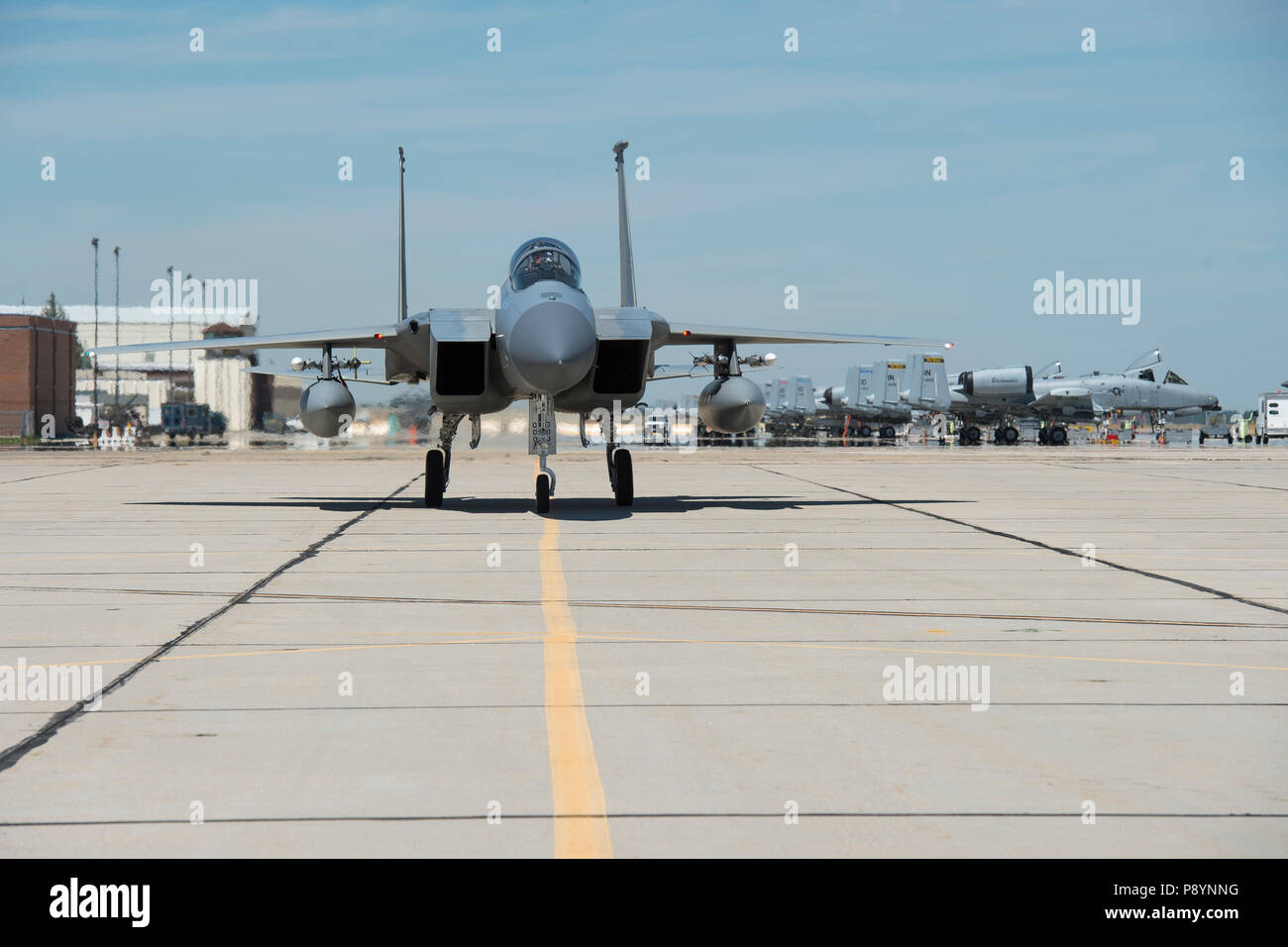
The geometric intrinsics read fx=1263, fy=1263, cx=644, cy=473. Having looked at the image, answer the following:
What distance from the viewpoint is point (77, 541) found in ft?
46.6

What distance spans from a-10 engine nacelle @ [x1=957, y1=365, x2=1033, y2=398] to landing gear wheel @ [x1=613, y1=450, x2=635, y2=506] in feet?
140

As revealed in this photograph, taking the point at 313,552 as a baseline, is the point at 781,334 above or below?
above

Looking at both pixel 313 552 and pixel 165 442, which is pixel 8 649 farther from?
pixel 165 442

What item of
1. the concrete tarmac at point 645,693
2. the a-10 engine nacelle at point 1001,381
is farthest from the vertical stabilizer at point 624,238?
the a-10 engine nacelle at point 1001,381

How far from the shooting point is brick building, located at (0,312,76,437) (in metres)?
74.4

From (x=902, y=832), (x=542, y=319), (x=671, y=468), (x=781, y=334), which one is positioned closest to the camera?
(x=902, y=832)

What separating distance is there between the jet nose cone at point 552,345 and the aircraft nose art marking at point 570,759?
22.4ft

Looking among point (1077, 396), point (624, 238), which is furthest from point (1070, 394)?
point (624, 238)

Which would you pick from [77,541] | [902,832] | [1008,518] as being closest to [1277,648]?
[902,832]

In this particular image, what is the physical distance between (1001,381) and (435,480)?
4357 centimetres

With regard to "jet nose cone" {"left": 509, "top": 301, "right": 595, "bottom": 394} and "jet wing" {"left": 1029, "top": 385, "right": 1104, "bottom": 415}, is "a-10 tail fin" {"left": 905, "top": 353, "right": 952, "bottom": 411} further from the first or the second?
"jet nose cone" {"left": 509, "top": 301, "right": 595, "bottom": 394}
